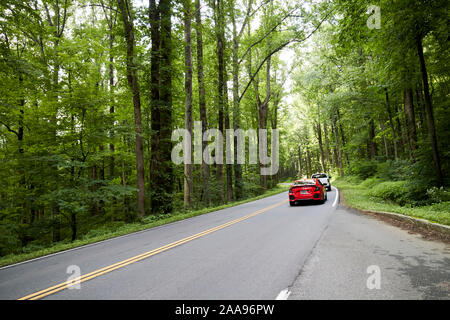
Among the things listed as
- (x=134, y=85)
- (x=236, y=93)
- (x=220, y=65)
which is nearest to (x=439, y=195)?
(x=134, y=85)

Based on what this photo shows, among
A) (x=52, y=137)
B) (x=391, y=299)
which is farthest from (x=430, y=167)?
(x=52, y=137)

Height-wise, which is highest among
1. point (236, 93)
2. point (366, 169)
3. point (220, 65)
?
point (220, 65)

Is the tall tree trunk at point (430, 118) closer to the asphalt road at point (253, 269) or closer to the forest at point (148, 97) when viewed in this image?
the forest at point (148, 97)

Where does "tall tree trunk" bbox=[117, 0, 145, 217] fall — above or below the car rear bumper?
above

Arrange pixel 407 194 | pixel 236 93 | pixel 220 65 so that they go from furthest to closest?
pixel 236 93 < pixel 220 65 < pixel 407 194

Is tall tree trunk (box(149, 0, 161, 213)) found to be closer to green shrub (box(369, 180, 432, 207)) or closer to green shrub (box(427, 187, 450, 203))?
green shrub (box(369, 180, 432, 207))

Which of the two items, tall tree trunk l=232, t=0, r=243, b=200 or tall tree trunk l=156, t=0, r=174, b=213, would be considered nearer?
tall tree trunk l=156, t=0, r=174, b=213

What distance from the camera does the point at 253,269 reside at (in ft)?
14.2

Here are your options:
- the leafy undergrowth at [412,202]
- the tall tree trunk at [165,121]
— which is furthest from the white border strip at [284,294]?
the tall tree trunk at [165,121]

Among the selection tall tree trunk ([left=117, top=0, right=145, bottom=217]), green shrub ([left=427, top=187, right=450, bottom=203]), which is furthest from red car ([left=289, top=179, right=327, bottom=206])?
tall tree trunk ([left=117, top=0, right=145, bottom=217])

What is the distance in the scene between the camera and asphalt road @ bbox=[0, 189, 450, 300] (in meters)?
3.42

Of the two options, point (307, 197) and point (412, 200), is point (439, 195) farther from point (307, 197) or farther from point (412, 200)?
point (307, 197)

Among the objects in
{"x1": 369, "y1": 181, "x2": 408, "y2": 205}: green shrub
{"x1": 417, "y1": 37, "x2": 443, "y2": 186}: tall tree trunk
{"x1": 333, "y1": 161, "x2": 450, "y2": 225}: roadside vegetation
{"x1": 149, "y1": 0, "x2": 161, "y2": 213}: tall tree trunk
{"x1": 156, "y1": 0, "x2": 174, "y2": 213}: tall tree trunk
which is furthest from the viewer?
{"x1": 156, "y1": 0, "x2": 174, "y2": 213}: tall tree trunk

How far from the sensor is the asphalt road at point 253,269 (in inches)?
135
